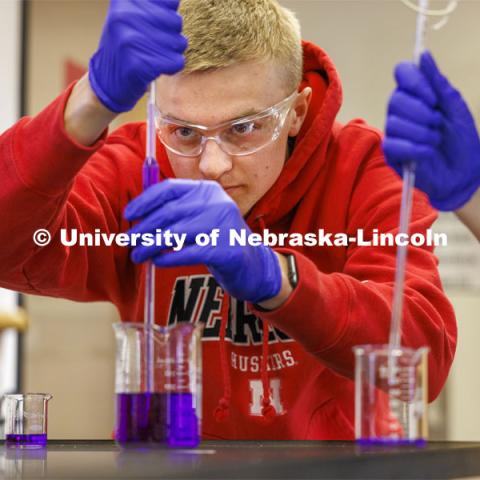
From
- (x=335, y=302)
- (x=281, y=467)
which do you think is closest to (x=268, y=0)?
(x=335, y=302)

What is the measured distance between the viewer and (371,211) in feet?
6.12

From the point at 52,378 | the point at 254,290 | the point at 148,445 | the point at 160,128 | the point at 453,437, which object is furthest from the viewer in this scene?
the point at 52,378

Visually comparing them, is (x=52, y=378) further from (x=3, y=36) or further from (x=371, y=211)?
(x=371, y=211)

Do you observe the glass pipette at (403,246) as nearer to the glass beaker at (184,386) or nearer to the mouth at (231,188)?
the glass beaker at (184,386)

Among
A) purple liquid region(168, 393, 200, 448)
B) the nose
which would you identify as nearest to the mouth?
the nose

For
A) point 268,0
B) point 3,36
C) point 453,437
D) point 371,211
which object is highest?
point 3,36

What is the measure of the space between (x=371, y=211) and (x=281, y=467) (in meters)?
0.92

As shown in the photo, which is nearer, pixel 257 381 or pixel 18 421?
pixel 18 421

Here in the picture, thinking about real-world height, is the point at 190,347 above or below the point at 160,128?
below

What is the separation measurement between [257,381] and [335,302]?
438 millimetres

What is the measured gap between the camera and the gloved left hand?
4.42 ft

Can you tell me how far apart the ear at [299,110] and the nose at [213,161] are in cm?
25

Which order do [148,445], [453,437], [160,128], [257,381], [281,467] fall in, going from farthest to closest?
1. [453,437]
2. [257,381]
3. [160,128]
4. [148,445]
5. [281,467]

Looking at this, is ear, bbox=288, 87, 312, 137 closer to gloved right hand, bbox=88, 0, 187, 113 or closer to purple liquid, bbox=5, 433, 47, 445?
gloved right hand, bbox=88, 0, 187, 113
